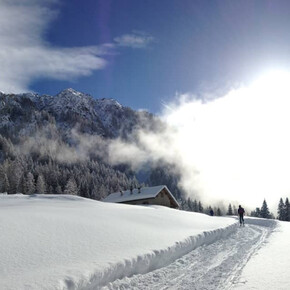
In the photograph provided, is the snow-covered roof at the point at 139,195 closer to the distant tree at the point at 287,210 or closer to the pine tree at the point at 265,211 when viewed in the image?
the distant tree at the point at 287,210

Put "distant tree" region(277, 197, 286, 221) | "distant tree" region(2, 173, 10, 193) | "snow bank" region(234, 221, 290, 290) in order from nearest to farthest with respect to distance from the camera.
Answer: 1. "snow bank" region(234, 221, 290, 290)
2. "distant tree" region(277, 197, 286, 221)
3. "distant tree" region(2, 173, 10, 193)

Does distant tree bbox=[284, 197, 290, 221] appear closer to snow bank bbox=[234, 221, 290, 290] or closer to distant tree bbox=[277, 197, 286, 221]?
distant tree bbox=[277, 197, 286, 221]

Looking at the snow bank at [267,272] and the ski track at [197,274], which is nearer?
the snow bank at [267,272]

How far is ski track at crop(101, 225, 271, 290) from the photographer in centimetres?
949

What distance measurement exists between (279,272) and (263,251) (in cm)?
510

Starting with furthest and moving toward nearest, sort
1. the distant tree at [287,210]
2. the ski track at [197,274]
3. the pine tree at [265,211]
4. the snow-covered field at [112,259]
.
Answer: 1. the pine tree at [265,211]
2. the distant tree at [287,210]
3. the ski track at [197,274]
4. the snow-covered field at [112,259]

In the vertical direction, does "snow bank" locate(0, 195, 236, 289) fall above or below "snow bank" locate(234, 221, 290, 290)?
above

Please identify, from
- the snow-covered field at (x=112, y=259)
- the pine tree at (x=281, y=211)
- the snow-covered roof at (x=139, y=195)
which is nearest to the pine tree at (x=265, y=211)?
the pine tree at (x=281, y=211)

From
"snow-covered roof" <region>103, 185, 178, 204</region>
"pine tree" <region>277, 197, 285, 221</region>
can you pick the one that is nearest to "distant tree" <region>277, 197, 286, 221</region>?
"pine tree" <region>277, 197, 285, 221</region>

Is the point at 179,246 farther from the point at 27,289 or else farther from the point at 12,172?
the point at 12,172

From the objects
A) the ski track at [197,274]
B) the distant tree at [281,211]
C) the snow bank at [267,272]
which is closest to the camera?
the snow bank at [267,272]

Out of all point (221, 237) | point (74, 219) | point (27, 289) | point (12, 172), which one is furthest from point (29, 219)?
point (12, 172)

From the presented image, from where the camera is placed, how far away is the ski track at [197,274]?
31.1ft

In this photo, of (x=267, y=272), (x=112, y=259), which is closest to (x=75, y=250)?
(x=112, y=259)
